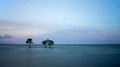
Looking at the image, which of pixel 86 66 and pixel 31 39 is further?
pixel 31 39

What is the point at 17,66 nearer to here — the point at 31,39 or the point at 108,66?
the point at 108,66

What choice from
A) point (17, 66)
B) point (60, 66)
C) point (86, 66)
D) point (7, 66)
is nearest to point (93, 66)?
point (86, 66)

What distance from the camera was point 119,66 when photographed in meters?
34.5

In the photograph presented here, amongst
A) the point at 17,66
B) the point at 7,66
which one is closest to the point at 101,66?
the point at 17,66

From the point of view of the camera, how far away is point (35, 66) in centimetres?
3534

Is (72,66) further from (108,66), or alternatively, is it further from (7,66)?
(7,66)

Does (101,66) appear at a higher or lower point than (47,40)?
lower

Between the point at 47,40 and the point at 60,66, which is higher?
the point at 47,40

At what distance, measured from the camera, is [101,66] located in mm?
34656

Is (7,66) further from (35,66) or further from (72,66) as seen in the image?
(72,66)

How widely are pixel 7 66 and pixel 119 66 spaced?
26.1m

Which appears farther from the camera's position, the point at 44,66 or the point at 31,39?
the point at 31,39

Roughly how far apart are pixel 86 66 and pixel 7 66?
18.4 meters

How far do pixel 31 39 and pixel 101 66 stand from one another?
3267 inches
